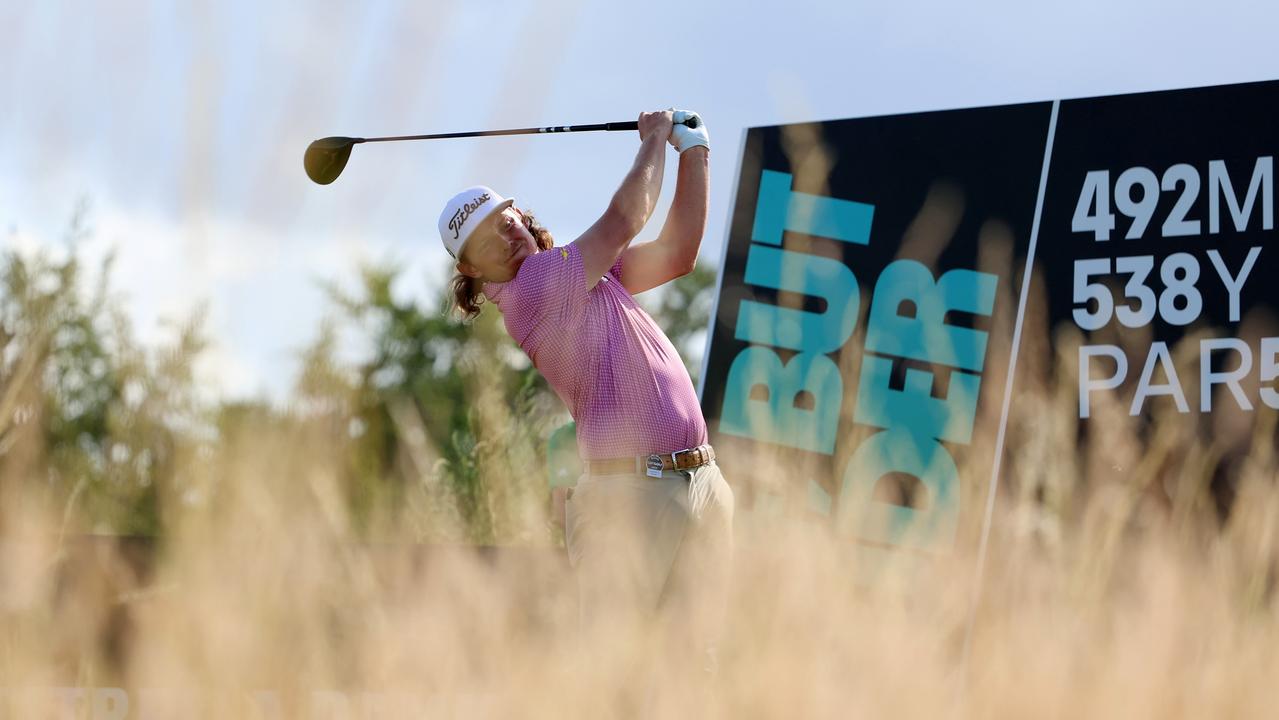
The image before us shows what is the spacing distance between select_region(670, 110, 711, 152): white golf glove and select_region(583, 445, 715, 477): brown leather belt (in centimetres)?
72

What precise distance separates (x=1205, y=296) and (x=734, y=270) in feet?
6.99

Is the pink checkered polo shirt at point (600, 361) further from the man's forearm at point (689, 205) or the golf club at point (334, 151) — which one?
the golf club at point (334, 151)

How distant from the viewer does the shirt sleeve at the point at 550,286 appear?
2.81m

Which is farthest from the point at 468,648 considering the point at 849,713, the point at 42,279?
the point at 42,279

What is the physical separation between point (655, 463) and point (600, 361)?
0.27 m

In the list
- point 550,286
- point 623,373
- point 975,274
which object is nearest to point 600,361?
point 623,373

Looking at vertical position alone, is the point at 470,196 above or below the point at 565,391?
above

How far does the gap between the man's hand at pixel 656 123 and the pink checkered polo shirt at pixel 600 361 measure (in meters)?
0.37

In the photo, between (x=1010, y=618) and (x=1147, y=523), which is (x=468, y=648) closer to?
(x=1010, y=618)

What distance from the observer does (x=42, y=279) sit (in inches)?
64.2

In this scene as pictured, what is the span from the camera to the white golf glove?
9.75 feet

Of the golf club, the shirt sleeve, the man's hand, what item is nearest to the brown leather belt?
the shirt sleeve

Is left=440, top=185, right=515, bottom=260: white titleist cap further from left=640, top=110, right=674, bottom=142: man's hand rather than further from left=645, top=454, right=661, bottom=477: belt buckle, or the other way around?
left=645, top=454, right=661, bottom=477: belt buckle

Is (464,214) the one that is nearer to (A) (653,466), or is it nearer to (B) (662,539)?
(A) (653,466)
